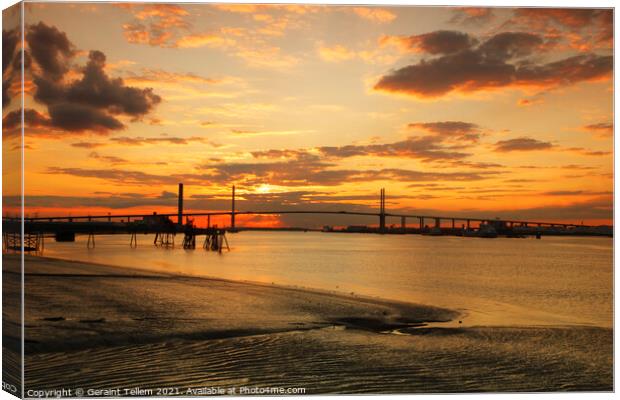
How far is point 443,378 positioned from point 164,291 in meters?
8.99

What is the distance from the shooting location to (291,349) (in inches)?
315

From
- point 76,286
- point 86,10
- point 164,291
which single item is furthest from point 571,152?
→ point 76,286

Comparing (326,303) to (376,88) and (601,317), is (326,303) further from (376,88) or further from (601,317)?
(601,317)

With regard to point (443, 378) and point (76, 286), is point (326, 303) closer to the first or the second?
point (76, 286)

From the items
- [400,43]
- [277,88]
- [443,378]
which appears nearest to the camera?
[443,378]

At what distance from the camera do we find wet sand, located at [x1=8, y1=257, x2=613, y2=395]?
6723 millimetres

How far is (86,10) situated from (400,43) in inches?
137

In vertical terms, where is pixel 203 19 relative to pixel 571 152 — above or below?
above

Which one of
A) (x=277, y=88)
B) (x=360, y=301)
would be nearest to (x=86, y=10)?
(x=277, y=88)

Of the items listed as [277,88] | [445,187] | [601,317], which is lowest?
[601,317]

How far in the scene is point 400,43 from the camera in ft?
26.3

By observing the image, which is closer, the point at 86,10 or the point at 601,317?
the point at 86,10

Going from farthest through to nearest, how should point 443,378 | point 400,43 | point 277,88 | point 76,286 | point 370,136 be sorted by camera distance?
point 76,286 → point 370,136 → point 277,88 → point 400,43 → point 443,378

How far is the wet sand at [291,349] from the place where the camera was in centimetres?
672
